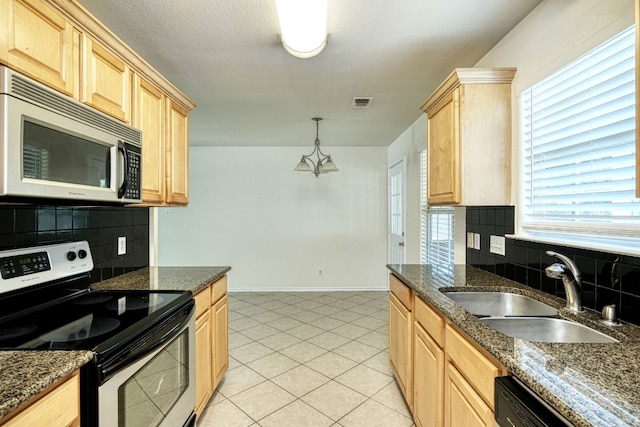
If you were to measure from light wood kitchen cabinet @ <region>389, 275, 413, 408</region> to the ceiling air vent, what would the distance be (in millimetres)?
1664

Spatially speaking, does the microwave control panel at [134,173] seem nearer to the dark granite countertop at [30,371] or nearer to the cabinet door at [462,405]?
the dark granite countertop at [30,371]

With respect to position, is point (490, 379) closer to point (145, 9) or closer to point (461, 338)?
point (461, 338)

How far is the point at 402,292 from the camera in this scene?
2.22 m

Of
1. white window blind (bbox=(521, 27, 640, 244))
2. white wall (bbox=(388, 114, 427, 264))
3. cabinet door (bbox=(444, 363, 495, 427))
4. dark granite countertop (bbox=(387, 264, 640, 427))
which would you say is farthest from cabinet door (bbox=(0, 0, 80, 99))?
white wall (bbox=(388, 114, 427, 264))

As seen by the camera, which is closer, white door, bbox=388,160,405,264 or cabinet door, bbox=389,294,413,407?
cabinet door, bbox=389,294,413,407

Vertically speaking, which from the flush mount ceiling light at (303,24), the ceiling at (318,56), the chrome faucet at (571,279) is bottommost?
the chrome faucet at (571,279)

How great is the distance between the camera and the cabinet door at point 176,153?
2266 mm

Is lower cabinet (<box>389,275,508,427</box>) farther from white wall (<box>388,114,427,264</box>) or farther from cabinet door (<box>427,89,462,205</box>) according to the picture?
white wall (<box>388,114,427,264</box>)

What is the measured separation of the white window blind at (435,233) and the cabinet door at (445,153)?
781 mm

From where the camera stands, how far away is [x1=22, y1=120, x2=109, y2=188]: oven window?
1.12m

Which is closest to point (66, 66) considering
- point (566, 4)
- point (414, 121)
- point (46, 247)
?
point (46, 247)

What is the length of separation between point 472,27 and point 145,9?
1.81 metres

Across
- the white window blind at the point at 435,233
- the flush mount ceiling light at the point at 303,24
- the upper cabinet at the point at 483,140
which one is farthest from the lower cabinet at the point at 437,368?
the flush mount ceiling light at the point at 303,24

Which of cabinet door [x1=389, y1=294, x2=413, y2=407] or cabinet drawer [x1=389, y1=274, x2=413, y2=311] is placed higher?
cabinet drawer [x1=389, y1=274, x2=413, y2=311]
